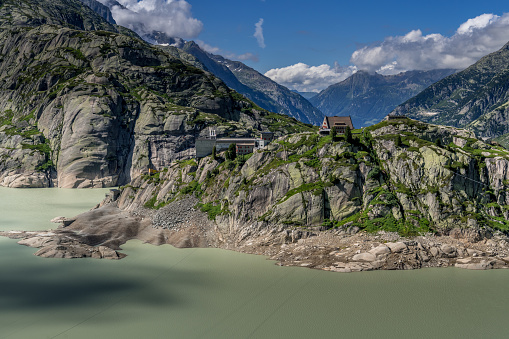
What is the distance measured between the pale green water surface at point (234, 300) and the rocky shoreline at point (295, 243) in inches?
92.9

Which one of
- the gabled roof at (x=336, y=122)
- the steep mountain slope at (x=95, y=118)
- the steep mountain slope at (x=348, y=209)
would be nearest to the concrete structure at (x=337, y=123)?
the gabled roof at (x=336, y=122)

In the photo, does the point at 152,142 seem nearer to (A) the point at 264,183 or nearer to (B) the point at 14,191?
(B) the point at 14,191

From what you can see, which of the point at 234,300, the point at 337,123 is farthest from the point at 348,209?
the point at 337,123

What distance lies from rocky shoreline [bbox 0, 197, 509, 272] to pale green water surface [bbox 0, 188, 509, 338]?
2358mm

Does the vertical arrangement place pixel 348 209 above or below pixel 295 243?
above

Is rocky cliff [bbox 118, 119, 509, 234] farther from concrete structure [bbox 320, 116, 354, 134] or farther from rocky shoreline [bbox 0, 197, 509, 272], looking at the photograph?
concrete structure [bbox 320, 116, 354, 134]

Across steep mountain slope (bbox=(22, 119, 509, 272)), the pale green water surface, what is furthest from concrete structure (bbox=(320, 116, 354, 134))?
the pale green water surface

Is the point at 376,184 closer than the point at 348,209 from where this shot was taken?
No

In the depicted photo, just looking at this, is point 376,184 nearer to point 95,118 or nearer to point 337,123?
point 337,123

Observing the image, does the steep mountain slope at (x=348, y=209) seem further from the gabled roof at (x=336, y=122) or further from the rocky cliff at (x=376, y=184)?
the gabled roof at (x=336, y=122)

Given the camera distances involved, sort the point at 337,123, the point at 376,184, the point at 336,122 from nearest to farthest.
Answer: the point at 376,184, the point at 337,123, the point at 336,122

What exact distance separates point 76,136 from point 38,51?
3788 inches

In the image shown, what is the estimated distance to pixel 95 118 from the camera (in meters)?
147

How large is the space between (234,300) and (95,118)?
133 metres
